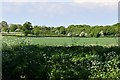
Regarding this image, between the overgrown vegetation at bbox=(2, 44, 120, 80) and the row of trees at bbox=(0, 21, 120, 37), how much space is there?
5.41 m

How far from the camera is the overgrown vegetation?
24.7 ft

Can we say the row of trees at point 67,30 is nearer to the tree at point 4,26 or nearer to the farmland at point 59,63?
the tree at point 4,26

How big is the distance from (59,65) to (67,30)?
789cm

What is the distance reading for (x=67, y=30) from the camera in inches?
614

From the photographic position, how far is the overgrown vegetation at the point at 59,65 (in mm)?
7535

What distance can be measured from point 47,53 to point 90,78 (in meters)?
1.77

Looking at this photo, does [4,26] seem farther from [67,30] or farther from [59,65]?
[59,65]

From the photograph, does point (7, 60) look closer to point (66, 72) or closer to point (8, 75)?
point (8, 75)

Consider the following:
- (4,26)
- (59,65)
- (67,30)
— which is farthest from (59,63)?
(67,30)

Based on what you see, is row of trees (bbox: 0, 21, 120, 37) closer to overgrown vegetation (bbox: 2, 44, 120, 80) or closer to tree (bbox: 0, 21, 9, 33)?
tree (bbox: 0, 21, 9, 33)

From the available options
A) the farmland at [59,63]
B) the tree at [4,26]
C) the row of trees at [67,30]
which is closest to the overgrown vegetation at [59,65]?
the farmland at [59,63]

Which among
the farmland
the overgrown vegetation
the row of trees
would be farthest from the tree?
the overgrown vegetation

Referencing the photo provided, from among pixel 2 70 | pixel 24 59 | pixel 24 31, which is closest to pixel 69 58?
pixel 24 59

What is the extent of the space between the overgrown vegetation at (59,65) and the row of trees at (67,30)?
5414 mm
